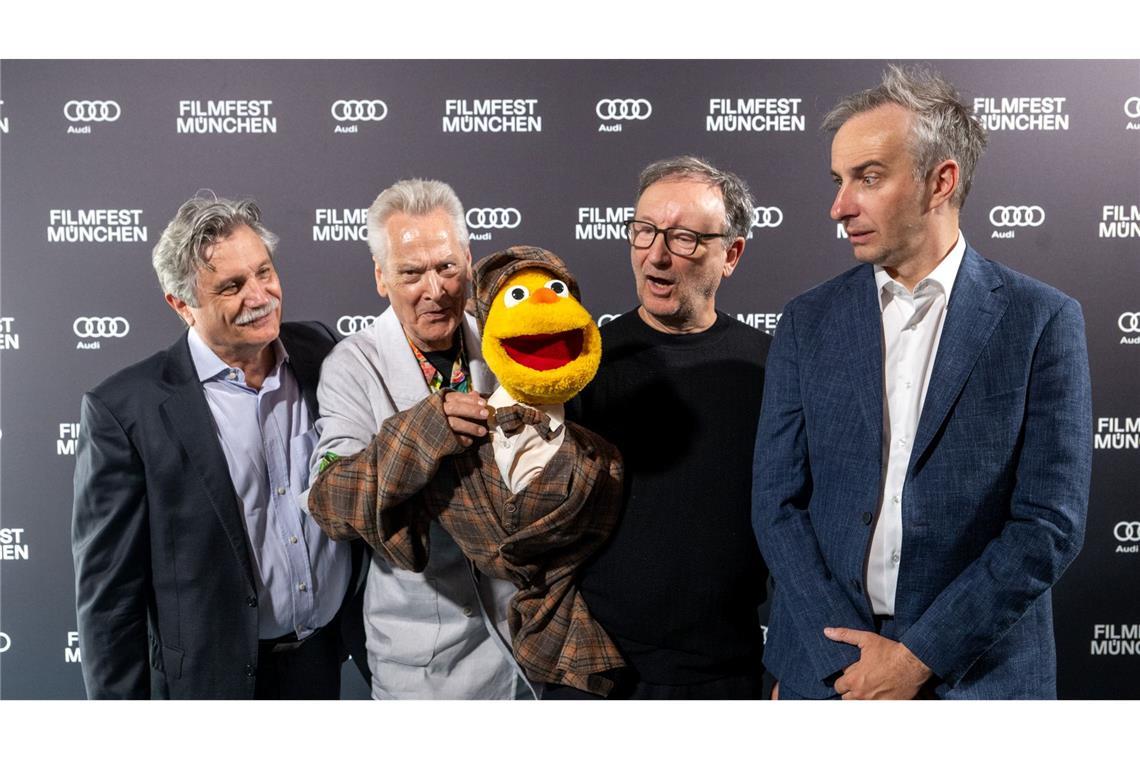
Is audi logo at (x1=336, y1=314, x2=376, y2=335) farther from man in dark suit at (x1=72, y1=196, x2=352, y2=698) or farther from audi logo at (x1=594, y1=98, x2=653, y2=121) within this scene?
audi logo at (x1=594, y1=98, x2=653, y2=121)

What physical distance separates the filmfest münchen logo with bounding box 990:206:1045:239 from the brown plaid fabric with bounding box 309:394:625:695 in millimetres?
1450

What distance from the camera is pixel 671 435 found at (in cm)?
189

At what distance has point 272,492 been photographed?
208 centimetres

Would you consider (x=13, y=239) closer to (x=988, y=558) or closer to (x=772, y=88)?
(x=772, y=88)

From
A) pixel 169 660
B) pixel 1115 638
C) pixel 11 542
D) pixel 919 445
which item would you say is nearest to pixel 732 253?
pixel 919 445

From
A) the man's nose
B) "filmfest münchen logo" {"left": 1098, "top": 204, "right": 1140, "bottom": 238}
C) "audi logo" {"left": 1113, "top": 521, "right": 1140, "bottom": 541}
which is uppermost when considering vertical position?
"filmfest münchen logo" {"left": 1098, "top": 204, "right": 1140, "bottom": 238}

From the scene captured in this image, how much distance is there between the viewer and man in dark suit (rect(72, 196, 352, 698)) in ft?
6.65

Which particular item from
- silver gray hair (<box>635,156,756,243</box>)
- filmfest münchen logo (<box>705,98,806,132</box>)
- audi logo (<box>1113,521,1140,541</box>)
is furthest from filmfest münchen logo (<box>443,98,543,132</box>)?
audi logo (<box>1113,521,1140,541</box>)

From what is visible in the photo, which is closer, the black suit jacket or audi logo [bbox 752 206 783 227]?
the black suit jacket

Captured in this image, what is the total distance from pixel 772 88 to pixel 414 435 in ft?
4.90

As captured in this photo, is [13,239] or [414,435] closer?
[414,435]

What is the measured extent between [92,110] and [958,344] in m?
2.32

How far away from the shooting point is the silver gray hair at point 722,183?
6.31 ft

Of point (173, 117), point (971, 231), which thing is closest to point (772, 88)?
point (971, 231)
